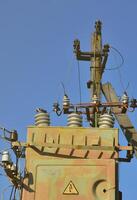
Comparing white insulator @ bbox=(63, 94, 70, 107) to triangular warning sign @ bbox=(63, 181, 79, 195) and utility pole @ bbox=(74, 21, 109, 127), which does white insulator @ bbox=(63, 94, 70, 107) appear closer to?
utility pole @ bbox=(74, 21, 109, 127)

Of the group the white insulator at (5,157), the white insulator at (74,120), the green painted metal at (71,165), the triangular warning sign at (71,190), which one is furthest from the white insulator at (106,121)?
the white insulator at (5,157)

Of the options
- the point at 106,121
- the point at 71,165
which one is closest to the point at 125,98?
the point at 106,121

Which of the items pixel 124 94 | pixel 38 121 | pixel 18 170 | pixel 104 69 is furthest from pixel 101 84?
pixel 18 170

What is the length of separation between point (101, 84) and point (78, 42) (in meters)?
2.33

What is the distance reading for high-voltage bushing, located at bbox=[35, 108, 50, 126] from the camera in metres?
25.9

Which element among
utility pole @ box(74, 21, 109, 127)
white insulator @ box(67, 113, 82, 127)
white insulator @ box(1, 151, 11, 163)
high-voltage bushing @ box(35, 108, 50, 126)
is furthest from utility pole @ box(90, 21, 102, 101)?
white insulator @ box(1, 151, 11, 163)

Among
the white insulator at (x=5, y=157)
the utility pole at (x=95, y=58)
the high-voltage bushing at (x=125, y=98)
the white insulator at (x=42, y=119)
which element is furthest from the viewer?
the utility pole at (x=95, y=58)

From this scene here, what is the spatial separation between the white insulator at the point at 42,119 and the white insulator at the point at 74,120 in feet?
2.71

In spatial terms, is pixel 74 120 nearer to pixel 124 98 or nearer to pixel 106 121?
pixel 106 121

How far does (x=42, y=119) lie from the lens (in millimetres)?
26047

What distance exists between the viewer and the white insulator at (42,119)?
25938 millimetres

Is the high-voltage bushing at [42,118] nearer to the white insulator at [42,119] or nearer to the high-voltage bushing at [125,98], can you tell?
the white insulator at [42,119]

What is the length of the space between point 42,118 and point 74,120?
125cm

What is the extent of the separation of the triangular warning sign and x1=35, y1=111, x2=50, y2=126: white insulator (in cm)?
286
